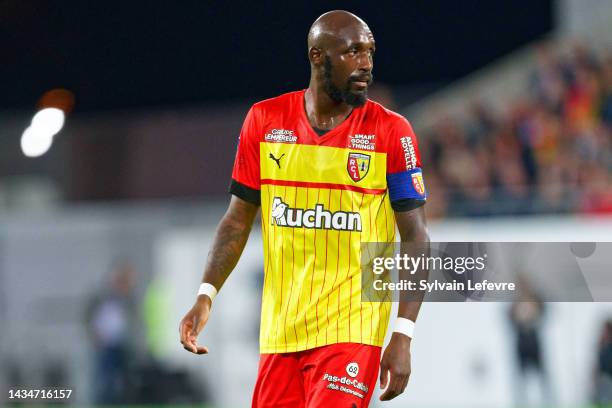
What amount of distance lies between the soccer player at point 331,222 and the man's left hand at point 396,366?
0.11 metres

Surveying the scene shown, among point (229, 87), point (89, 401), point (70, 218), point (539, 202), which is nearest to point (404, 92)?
point (539, 202)

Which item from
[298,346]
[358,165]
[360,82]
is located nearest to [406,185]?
[358,165]

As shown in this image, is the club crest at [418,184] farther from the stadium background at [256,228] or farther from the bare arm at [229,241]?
the stadium background at [256,228]

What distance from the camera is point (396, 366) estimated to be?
14.8 ft

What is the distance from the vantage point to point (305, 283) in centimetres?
486

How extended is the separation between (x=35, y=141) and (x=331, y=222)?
43.4ft

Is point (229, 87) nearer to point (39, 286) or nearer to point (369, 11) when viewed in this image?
point (369, 11)

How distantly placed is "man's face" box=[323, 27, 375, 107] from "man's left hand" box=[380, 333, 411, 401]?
0.99 m

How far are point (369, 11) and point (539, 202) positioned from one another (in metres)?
8.97

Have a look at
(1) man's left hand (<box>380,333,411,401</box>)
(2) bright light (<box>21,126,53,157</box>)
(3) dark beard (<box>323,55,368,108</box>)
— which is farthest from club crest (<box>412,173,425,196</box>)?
(2) bright light (<box>21,126,53,157</box>)

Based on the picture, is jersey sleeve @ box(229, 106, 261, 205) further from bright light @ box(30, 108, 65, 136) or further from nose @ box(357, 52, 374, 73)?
bright light @ box(30, 108, 65, 136)

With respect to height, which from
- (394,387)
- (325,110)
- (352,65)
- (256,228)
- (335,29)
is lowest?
(394,387)

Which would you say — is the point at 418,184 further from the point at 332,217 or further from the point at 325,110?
the point at 325,110

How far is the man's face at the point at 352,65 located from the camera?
4.76 metres
